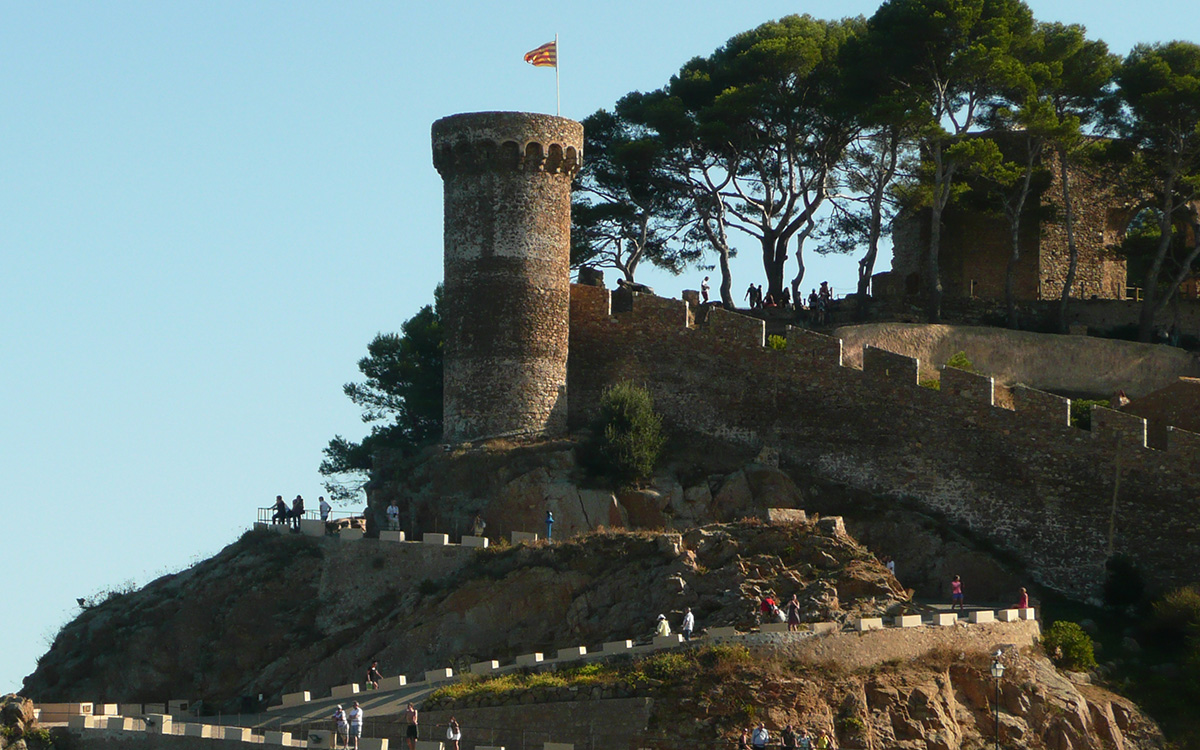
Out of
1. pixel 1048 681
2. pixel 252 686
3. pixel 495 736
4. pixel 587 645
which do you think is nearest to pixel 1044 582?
pixel 1048 681

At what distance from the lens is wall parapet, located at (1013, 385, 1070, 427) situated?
5119 centimetres

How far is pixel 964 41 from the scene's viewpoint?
5928cm

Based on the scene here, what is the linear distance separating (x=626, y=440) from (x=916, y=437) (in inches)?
254

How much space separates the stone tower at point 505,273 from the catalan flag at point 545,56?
2.32m

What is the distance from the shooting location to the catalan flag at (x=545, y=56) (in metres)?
57.9

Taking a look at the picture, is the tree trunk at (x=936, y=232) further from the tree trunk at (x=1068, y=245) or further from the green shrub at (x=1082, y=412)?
the green shrub at (x=1082, y=412)

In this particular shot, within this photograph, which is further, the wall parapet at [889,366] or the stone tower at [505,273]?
the stone tower at [505,273]

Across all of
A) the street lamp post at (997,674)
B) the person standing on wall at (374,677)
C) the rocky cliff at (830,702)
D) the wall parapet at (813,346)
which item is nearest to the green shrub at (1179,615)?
the rocky cliff at (830,702)

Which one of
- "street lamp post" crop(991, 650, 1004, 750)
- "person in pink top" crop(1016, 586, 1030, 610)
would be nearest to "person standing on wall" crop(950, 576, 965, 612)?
"person in pink top" crop(1016, 586, 1030, 610)

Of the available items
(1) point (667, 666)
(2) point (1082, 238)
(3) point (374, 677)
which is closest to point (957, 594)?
(1) point (667, 666)

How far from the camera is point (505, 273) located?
181 feet

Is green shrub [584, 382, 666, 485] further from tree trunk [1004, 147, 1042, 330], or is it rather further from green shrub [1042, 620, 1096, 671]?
tree trunk [1004, 147, 1042, 330]

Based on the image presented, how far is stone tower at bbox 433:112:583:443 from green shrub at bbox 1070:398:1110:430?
38.3ft

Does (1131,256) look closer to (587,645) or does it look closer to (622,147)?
(622,147)
